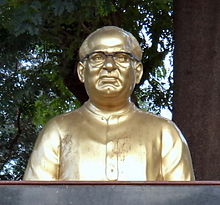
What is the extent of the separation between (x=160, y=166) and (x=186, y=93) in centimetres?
365

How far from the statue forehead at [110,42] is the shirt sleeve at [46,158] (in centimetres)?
60

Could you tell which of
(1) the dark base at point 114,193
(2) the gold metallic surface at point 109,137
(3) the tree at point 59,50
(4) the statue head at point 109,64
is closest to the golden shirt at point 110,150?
(2) the gold metallic surface at point 109,137

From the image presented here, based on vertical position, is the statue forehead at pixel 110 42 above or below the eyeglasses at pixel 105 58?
above

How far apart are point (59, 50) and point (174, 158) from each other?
19.9 feet

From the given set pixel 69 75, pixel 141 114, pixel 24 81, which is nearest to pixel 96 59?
pixel 141 114

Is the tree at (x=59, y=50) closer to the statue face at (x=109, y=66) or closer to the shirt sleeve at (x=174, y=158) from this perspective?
the statue face at (x=109, y=66)

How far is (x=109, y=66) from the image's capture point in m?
6.39

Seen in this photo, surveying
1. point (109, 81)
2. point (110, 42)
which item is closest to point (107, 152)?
point (109, 81)

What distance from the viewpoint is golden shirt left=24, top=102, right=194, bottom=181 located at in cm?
628

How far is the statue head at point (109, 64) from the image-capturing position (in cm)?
641

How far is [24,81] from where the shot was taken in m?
12.4

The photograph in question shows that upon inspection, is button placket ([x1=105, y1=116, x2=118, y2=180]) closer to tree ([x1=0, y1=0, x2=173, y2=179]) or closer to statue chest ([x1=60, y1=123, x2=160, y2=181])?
statue chest ([x1=60, y1=123, x2=160, y2=181])

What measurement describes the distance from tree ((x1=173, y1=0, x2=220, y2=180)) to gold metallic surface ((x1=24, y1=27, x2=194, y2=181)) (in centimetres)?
312

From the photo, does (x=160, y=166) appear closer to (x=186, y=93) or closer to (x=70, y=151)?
(x=70, y=151)
